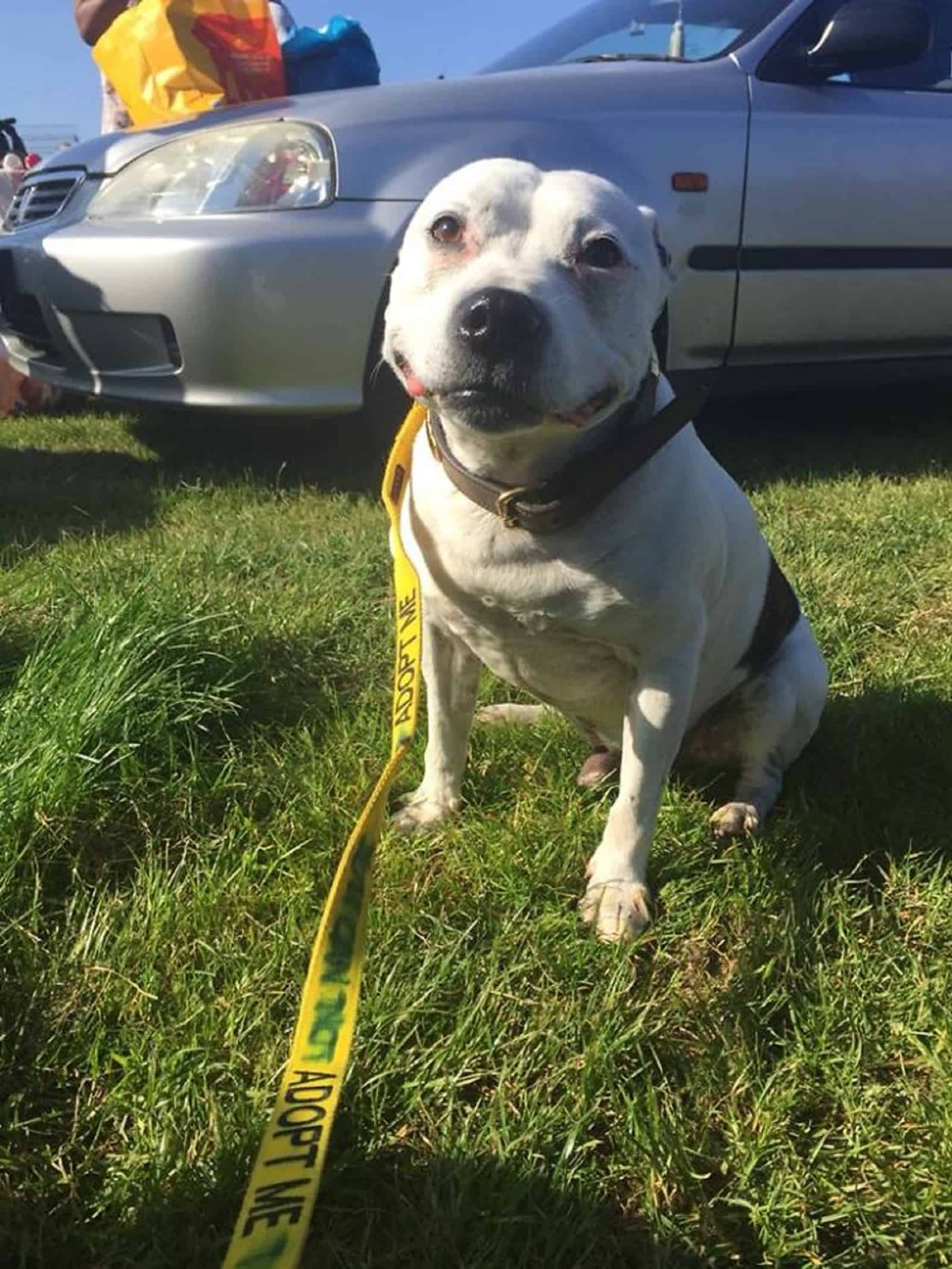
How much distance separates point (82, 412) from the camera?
5.46m

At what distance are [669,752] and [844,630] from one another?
1372mm

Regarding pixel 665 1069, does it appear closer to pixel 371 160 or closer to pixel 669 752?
pixel 669 752

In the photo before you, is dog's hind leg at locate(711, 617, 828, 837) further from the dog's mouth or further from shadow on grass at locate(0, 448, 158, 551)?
shadow on grass at locate(0, 448, 158, 551)

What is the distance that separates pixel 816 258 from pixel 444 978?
3490 mm

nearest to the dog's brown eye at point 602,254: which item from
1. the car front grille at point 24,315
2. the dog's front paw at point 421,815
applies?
the dog's front paw at point 421,815

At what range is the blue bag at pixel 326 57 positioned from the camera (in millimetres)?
4766

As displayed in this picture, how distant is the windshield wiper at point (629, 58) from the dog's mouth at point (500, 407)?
318 centimetres

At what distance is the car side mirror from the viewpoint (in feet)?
11.8

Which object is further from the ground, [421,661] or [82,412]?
[421,661]

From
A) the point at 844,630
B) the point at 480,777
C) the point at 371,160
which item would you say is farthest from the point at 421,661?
the point at 371,160

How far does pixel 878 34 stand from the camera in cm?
363

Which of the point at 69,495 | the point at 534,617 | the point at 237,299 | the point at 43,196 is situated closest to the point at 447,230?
the point at 534,617

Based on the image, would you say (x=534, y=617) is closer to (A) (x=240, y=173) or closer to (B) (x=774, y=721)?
(B) (x=774, y=721)

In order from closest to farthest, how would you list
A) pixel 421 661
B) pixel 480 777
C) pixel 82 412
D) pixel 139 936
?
pixel 139 936 → pixel 421 661 → pixel 480 777 → pixel 82 412
